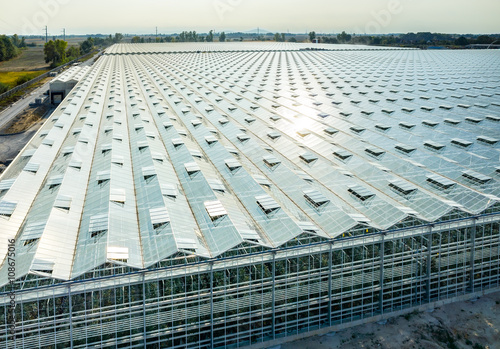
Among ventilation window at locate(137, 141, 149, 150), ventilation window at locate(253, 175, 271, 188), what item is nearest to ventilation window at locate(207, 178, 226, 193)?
ventilation window at locate(253, 175, 271, 188)

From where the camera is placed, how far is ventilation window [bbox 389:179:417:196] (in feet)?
108

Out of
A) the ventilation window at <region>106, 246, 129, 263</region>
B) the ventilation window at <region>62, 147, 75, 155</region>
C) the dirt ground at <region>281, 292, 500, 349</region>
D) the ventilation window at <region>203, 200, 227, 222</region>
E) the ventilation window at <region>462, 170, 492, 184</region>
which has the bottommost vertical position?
the dirt ground at <region>281, 292, 500, 349</region>

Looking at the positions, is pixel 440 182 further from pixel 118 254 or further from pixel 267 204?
pixel 118 254

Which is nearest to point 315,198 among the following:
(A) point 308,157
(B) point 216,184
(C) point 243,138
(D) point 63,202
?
(B) point 216,184

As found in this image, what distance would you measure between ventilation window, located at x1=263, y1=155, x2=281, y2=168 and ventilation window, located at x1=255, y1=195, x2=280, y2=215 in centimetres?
806

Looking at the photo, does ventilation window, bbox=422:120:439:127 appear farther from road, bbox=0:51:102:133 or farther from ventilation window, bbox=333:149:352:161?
road, bbox=0:51:102:133

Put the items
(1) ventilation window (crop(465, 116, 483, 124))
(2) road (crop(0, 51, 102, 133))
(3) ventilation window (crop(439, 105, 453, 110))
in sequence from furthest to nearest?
(2) road (crop(0, 51, 102, 133))
(3) ventilation window (crop(439, 105, 453, 110))
(1) ventilation window (crop(465, 116, 483, 124))

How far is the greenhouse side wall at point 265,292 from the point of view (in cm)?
2258

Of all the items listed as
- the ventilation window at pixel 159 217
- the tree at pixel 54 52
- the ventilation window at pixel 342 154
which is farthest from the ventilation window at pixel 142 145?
the tree at pixel 54 52

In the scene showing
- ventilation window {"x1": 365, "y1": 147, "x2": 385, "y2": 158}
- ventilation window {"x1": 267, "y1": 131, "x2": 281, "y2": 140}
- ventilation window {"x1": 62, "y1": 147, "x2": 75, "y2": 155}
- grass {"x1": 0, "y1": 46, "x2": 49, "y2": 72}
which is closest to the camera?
ventilation window {"x1": 62, "y1": 147, "x2": 75, "y2": 155}

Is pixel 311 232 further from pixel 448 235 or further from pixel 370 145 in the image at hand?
pixel 370 145

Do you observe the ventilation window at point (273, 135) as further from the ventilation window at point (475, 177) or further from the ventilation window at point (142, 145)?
the ventilation window at point (475, 177)

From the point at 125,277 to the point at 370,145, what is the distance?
30.8 meters

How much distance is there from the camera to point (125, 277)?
23.2 meters
